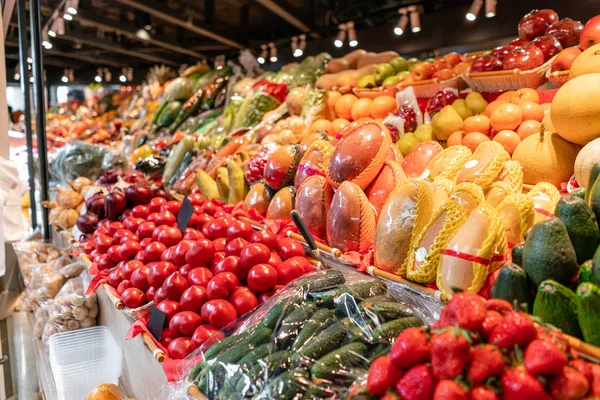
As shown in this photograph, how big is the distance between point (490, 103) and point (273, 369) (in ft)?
6.43

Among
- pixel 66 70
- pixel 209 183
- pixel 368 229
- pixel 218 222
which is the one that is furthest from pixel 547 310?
pixel 66 70

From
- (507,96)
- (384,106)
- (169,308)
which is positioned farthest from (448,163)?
(384,106)

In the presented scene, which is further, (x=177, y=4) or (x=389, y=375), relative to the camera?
(x=177, y=4)

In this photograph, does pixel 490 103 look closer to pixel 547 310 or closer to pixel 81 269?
pixel 547 310

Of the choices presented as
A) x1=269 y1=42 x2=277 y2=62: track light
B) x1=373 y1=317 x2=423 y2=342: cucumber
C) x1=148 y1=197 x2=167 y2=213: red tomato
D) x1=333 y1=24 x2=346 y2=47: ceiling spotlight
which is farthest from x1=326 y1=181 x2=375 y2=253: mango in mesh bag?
x1=269 y1=42 x2=277 y2=62: track light

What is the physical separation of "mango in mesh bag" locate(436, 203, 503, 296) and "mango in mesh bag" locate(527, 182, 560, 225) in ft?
0.94

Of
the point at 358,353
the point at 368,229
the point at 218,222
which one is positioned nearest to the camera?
the point at 358,353

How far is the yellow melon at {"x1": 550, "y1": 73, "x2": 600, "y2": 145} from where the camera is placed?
182 centimetres

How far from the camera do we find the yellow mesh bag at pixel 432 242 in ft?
4.92

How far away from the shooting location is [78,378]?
2340mm

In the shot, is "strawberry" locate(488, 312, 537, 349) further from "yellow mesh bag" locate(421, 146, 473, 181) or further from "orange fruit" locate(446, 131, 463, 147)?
"orange fruit" locate(446, 131, 463, 147)

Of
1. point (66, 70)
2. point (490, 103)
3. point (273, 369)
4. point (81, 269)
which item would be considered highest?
point (66, 70)

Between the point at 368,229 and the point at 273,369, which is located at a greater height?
the point at 368,229

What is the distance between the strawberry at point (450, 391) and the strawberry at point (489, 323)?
13 centimetres
